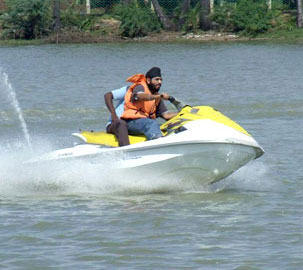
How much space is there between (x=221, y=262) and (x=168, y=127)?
2.85 meters

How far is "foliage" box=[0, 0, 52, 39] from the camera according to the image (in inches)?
1689

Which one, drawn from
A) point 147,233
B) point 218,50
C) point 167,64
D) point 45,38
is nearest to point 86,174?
point 147,233

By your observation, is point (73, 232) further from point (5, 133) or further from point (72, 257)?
point (5, 133)

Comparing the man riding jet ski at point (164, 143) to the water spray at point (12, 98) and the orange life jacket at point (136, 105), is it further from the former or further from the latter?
the water spray at point (12, 98)

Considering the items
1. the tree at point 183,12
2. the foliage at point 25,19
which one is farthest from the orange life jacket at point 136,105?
the tree at point 183,12

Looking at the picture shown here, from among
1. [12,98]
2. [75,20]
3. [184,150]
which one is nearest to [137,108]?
[184,150]

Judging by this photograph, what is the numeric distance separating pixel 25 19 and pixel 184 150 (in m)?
33.3

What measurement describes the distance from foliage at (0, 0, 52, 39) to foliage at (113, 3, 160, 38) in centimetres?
332

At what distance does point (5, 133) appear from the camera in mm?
16266

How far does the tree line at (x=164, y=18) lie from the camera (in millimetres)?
41875

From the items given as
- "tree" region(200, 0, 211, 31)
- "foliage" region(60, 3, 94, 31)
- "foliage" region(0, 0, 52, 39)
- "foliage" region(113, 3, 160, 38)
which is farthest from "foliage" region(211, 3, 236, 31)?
"foliage" region(0, 0, 52, 39)

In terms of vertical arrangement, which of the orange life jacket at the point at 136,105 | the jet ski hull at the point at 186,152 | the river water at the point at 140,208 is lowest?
the river water at the point at 140,208

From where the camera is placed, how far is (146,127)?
1080 cm

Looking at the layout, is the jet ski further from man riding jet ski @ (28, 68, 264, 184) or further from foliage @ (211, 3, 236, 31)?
foliage @ (211, 3, 236, 31)
